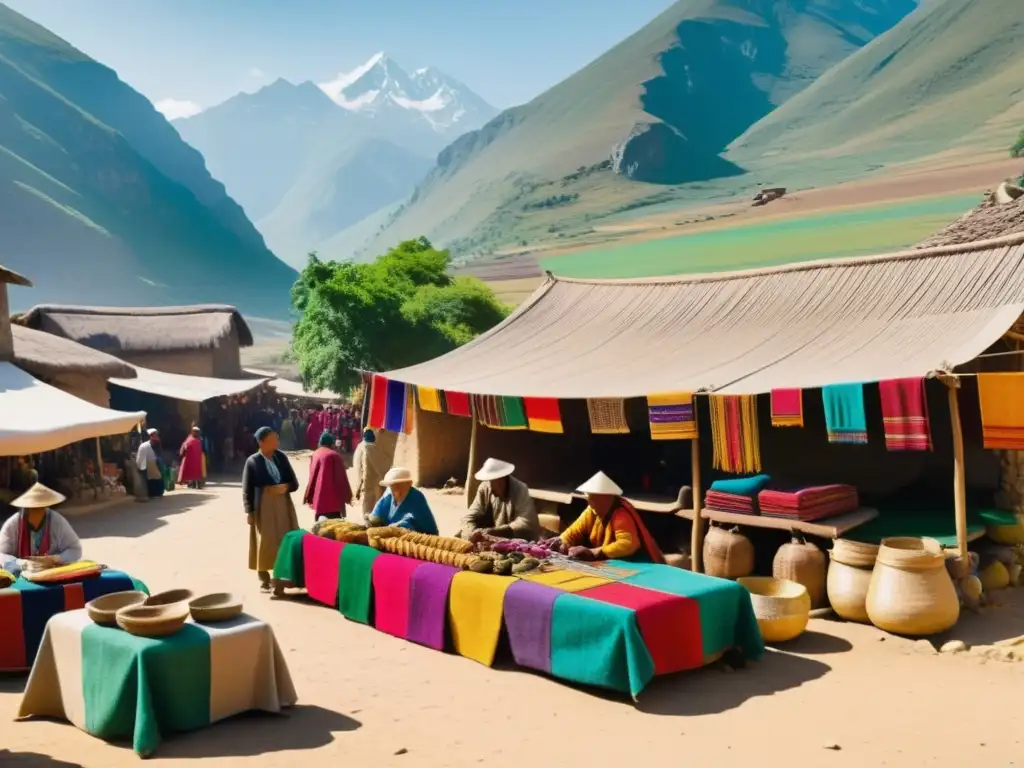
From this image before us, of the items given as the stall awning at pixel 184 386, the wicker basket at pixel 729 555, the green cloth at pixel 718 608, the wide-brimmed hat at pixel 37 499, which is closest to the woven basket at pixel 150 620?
the wide-brimmed hat at pixel 37 499

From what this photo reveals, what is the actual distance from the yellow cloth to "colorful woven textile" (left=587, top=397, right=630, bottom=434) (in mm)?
3383

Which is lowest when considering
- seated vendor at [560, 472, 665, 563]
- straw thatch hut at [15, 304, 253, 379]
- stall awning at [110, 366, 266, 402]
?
seated vendor at [560, 472, 665, 563]

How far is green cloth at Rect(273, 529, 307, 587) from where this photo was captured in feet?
24.9

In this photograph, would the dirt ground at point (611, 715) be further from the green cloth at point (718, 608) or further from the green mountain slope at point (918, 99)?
the green mountain slope at point (918, 99)

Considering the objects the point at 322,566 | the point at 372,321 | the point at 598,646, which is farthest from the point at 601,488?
the point at 372,321

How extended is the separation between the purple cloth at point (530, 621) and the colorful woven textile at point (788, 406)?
9.96ft

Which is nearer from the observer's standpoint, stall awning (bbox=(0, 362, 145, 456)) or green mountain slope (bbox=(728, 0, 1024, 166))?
stall awning (bbox=(0, 362, 145, 456))

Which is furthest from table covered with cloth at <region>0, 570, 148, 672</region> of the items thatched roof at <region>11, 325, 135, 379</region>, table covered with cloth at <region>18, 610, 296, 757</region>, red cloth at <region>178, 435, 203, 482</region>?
red cloth at <region>178, 435, 203, 482</region>

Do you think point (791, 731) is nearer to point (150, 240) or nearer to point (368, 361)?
point (368, 361)

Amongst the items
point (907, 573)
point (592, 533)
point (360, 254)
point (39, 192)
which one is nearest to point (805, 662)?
point (907, 573)

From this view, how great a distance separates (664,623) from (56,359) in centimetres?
1302

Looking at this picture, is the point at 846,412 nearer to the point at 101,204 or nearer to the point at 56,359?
the point at 56,359

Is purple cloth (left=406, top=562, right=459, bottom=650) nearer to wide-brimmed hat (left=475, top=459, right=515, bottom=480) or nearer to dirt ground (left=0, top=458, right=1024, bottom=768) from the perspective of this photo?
dirt ground (left=0, top=458, right=1024, bottom=768)

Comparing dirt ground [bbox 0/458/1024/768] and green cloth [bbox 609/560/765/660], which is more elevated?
green cloth [bbox 609/560/765/660]
